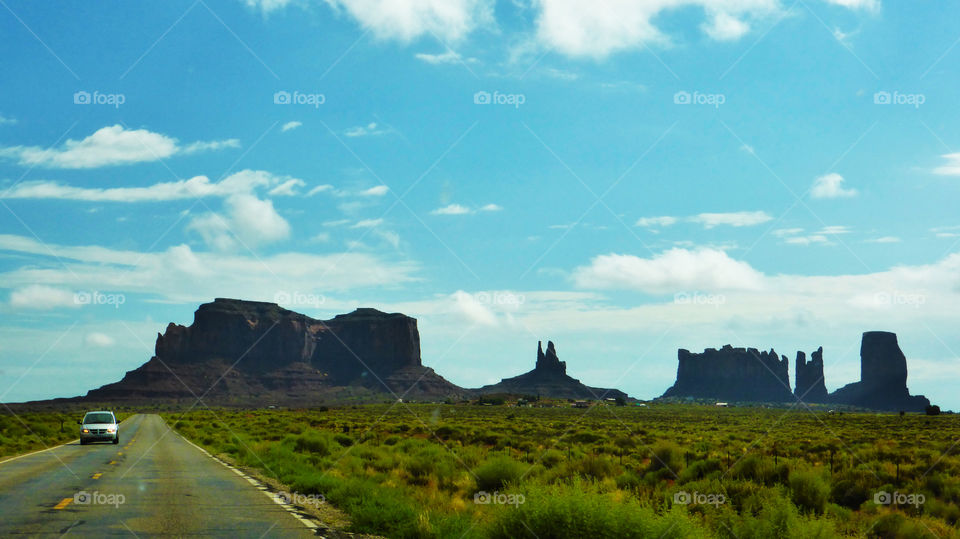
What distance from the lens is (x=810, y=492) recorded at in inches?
708

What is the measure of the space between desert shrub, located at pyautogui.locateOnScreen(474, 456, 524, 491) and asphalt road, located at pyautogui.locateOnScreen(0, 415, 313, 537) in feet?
17.6

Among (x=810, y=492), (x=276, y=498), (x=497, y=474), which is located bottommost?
(x=276, y=498)

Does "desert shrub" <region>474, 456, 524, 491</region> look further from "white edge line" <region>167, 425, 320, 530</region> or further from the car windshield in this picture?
the car windshield

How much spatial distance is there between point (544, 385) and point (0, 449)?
166116 mm

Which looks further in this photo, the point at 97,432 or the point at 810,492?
the point at 97,432

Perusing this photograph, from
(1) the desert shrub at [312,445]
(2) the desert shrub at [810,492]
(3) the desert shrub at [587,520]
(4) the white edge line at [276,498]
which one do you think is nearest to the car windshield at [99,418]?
(1) the desert shrub at [312,445]

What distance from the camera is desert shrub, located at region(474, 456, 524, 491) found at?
1959 cm

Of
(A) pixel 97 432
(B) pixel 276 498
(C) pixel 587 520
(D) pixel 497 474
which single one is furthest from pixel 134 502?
(A) pixel 97 432

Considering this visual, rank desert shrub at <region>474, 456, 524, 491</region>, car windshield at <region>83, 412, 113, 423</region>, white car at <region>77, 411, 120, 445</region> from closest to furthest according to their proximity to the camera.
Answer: desert shrub at <region>474, 456, 524, 491</region>
white car at <region>77, 411, 120, 445</region>
car windshield at <region>83, 412, 113, 423</region>

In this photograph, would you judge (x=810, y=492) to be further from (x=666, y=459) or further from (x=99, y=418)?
(x=99, y=418)

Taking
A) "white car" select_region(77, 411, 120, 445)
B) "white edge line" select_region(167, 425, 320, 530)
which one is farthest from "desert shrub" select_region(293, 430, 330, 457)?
"white car" select_region(77, 411, 120, 445)

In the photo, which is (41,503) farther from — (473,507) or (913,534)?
(913,534)

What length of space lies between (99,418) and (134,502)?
27914 mm

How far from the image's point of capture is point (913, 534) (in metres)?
14.8
